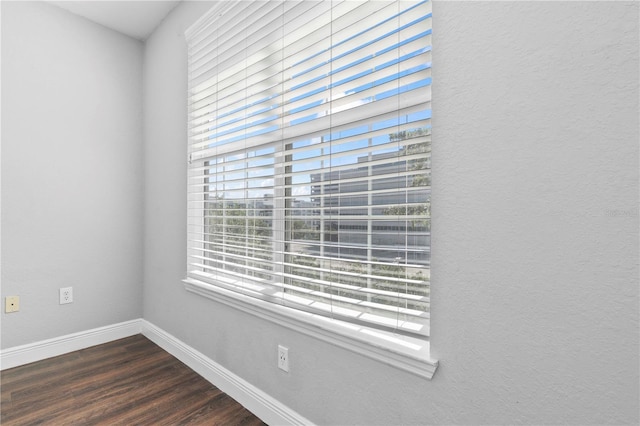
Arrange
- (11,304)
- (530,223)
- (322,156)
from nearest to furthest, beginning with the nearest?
(530,223) < (322,156) < (11,304)

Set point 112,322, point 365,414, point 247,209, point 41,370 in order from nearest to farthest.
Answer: point 365,414 < point 247,209 < point 41,370 < point 112,322

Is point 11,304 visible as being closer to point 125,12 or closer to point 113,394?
point 113,394

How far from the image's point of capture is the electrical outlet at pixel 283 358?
58.8 inches

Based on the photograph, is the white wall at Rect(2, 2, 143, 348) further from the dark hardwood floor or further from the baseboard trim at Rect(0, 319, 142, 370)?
the dark hardwood floor

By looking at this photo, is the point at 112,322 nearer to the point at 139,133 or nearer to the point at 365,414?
the point at 139,133

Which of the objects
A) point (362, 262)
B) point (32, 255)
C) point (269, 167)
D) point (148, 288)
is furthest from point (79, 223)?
point (362, 262)

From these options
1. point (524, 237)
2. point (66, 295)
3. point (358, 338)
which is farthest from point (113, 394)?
point (524, 237)

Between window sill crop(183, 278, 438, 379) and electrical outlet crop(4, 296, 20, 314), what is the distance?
66.6 inches

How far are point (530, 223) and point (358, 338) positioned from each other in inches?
27.3

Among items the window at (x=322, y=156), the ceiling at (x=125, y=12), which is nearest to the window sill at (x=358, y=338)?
the window at (x=322, y=156)

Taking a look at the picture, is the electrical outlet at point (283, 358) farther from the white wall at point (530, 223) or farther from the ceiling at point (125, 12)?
the ceiling at point (125, 12)

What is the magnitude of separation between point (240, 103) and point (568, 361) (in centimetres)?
179

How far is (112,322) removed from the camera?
2580mm

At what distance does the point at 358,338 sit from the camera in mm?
1192
